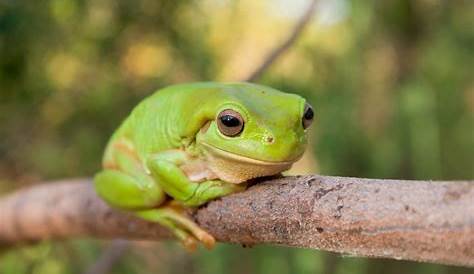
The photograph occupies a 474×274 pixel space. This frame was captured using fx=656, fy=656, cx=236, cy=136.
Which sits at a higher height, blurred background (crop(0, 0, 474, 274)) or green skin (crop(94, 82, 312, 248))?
blurred background (crop(0, 0, 474, 274))

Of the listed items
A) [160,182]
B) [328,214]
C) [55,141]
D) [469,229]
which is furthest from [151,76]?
[469,229]

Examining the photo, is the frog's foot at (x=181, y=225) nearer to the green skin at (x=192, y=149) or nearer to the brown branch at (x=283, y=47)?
the green skin at (x=192, y=149)

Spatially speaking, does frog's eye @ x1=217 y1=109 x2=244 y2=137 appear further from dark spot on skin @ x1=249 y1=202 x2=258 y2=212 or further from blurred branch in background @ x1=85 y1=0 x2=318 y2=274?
blurred branch in background @ x1=85 y1=0 x2=318 y2=274

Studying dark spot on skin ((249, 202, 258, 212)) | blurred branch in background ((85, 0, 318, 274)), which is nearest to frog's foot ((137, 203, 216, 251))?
dark spot on skin ((249, 202, 258, 212))

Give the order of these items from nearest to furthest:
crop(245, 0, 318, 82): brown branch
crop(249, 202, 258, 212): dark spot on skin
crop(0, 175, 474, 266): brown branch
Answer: crop(0, 175, 474, 266): brown branch < crop(249, 202, 258, 212): dark spot on skin < crop(245, 0, 318, 82): brown branch

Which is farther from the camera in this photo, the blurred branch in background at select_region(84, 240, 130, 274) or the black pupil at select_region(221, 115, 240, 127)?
the blurred branch in background at select_region(84, 240, 130, 274)

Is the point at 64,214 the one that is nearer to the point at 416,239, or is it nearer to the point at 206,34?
the point at 206,34

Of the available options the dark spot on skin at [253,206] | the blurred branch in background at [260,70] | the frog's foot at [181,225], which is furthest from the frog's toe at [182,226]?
the blurred branch in background at [260,70]

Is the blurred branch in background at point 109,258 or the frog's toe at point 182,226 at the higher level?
Result: the blurred branch in background at point 109,258
